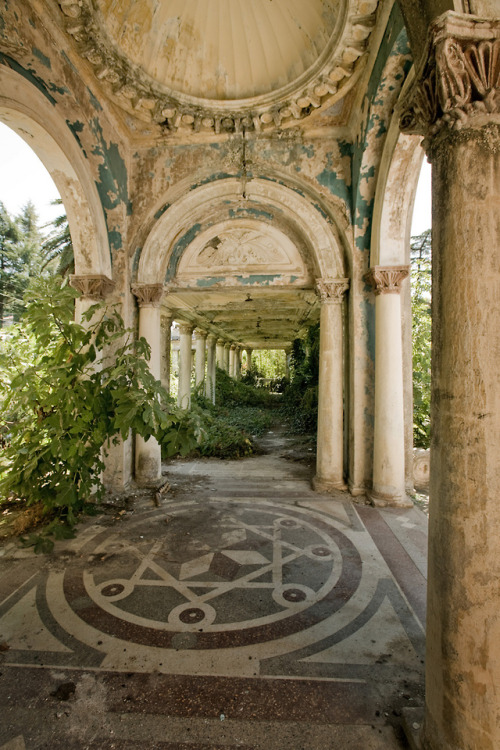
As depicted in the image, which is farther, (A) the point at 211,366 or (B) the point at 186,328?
(A) the point at 211,366

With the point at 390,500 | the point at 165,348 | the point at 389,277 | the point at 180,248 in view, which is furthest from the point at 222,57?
the point at 390,500

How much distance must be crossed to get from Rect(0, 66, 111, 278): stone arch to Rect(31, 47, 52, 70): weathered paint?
280 mm

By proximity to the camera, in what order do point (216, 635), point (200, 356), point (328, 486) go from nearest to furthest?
point (216, 635) < point (328, 486) < point (200, 356)

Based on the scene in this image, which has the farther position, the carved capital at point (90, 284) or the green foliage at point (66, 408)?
the carved capital at point (90, 284)

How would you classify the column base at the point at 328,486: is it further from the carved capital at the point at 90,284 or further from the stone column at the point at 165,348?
the stone column at the point at 165,348

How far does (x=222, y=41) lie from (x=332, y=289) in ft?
13.2

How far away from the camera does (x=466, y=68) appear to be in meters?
1.75

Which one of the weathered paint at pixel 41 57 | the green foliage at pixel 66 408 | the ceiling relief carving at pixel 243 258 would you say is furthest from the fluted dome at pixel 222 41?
the green foliage at pixel 66 408

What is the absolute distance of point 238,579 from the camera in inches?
137

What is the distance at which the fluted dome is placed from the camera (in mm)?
4957

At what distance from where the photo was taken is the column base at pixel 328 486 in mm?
5957

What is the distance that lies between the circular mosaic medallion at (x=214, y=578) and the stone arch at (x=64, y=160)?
3979 mm

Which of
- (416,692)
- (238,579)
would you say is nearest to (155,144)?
(238,579)

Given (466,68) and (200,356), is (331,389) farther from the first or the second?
(200,356)
